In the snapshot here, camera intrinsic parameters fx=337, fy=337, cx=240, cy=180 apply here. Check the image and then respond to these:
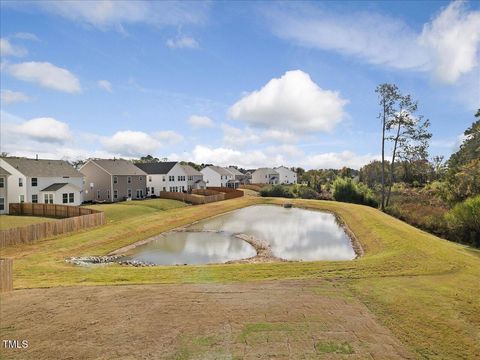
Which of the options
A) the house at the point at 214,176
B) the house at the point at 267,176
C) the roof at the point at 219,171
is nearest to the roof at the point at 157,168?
the house at the point at 214,176

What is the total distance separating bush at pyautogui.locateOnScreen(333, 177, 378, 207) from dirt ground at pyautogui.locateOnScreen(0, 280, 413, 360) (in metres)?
48.6

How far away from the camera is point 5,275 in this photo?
14617 mm

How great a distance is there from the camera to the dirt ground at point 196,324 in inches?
355

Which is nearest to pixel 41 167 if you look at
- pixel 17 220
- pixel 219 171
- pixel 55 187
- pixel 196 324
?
pixel 55 187

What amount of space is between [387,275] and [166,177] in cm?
5682

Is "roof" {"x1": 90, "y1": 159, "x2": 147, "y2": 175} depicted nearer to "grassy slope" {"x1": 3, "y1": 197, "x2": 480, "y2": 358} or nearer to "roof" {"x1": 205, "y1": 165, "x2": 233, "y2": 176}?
"grassy slope" {"x1": 3, "y1": 197, "x2": 480, "y2": 358}

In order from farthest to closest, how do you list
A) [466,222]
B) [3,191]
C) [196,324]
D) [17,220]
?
1. [3,191]
2. [17,220]
3. [466,222]
4. [196,324]

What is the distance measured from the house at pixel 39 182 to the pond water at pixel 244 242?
20.1 metres

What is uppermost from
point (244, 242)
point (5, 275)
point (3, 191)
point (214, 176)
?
point (214, 176)

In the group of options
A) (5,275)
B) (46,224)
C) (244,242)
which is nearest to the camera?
(5,275)

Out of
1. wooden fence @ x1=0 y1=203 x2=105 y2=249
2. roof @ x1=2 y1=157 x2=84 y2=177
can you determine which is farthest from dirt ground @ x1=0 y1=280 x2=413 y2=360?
roof @ x1=2 y1=157 x2=84 y2=177

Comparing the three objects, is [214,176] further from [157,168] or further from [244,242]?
[244,242]

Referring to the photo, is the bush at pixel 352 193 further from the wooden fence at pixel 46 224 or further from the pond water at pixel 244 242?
the wooden fence at pixel 46 224

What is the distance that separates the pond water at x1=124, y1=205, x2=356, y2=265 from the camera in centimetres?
2538
